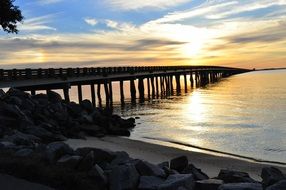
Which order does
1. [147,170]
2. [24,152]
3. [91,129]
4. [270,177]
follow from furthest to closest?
[91,129], [24,152], [270,177], [147,170]

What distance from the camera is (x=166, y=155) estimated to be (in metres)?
18.2

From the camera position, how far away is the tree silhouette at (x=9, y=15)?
31.9 m

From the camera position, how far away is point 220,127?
28.7 m

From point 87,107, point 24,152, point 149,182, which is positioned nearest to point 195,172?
point 149,182

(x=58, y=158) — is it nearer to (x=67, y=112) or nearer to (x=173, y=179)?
(x=173, y=179)

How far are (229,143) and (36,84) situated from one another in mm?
16534

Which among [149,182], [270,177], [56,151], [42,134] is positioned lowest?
[270,177]

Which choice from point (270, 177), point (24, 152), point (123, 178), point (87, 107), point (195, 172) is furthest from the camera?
point (87, 107)

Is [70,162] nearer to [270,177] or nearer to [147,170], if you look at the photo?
[147,170]

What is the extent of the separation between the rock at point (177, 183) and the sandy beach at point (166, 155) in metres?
5.64

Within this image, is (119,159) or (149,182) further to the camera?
(119,159)

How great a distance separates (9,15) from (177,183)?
27205 mm

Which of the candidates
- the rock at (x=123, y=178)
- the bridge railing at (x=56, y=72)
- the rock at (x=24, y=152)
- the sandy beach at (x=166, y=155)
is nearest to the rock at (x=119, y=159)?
the rock at (x=123, y=178)

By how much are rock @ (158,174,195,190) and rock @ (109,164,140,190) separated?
56 centimetres
